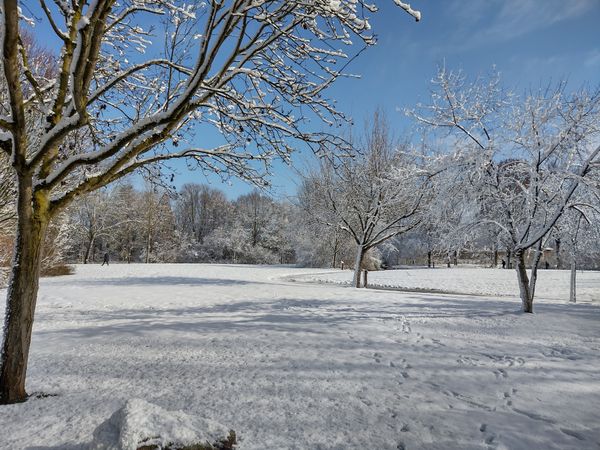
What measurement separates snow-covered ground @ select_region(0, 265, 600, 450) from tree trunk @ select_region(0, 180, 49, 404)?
0.24 m

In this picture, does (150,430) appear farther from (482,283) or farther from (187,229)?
(187,229)

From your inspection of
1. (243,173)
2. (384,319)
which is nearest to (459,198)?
(384,319)

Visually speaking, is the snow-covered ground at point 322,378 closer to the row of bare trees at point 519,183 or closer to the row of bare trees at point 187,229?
the row of bare trees at point 519,183

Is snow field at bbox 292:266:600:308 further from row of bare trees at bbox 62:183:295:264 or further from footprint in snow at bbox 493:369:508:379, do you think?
row of bare trees at bbox 62:183:295:264

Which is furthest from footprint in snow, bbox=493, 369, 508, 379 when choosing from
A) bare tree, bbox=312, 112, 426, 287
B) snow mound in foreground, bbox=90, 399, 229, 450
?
bare tree, bbox=312, 112, 426, 287

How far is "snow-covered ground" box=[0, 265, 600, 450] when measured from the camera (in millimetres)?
2941

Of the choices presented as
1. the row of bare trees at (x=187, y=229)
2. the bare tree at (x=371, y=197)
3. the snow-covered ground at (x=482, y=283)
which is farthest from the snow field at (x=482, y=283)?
the row of bare trees at (x=187, y=229)

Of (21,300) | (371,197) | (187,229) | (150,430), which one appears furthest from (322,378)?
(187,229)

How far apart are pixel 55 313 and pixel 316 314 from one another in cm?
619

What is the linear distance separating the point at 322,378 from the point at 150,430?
2339 mm

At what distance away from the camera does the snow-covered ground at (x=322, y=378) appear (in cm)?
294

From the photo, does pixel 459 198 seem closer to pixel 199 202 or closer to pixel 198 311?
pixel 198 311

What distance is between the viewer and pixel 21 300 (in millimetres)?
3402

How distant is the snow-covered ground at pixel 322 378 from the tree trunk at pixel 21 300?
0.77 ft
